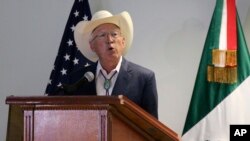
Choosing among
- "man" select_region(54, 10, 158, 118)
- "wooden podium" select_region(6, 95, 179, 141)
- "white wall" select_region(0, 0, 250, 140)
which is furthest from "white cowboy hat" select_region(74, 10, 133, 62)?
Answer: "wooden podium" select_region(6, 95, 179, 141)

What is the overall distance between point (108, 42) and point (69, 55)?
38.3 inches

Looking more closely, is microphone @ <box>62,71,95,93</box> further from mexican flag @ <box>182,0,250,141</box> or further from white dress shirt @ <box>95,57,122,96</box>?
mexican flag @ <box>182,0,250,141</box>

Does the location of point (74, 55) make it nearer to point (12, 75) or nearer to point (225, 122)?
point (12, 75)

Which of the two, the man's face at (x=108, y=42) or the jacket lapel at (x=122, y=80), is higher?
the man's face at (x=108, y=42)

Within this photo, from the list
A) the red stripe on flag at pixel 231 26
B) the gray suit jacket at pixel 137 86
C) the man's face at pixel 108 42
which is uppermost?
the red stripe on flag at pixel 231 26

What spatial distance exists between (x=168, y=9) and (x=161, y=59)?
0.34 metres

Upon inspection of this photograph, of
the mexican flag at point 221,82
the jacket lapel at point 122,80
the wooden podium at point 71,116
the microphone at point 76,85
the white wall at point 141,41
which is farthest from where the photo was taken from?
the white wall at point 141,41

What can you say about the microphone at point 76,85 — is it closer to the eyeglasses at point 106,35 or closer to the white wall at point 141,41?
the eyeglasses at point 106,35

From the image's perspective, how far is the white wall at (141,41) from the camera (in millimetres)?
2928

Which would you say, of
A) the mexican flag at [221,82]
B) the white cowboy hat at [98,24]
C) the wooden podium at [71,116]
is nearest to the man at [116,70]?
the white cowboy hat at [98,24]

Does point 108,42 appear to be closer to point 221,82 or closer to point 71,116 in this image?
point 221,82

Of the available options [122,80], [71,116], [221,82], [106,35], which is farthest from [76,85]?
[221,82]

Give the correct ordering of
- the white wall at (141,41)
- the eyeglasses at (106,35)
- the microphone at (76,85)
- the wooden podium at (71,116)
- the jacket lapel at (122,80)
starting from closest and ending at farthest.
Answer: the wooden podium at (71,116)
the microphone at (76,85)
the jacket lapel at (122,80)
the eyeglasses at (106,35)
the white wall at (141,41)

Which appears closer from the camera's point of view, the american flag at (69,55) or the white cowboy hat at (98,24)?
the white cowboy hat at (98,24)
